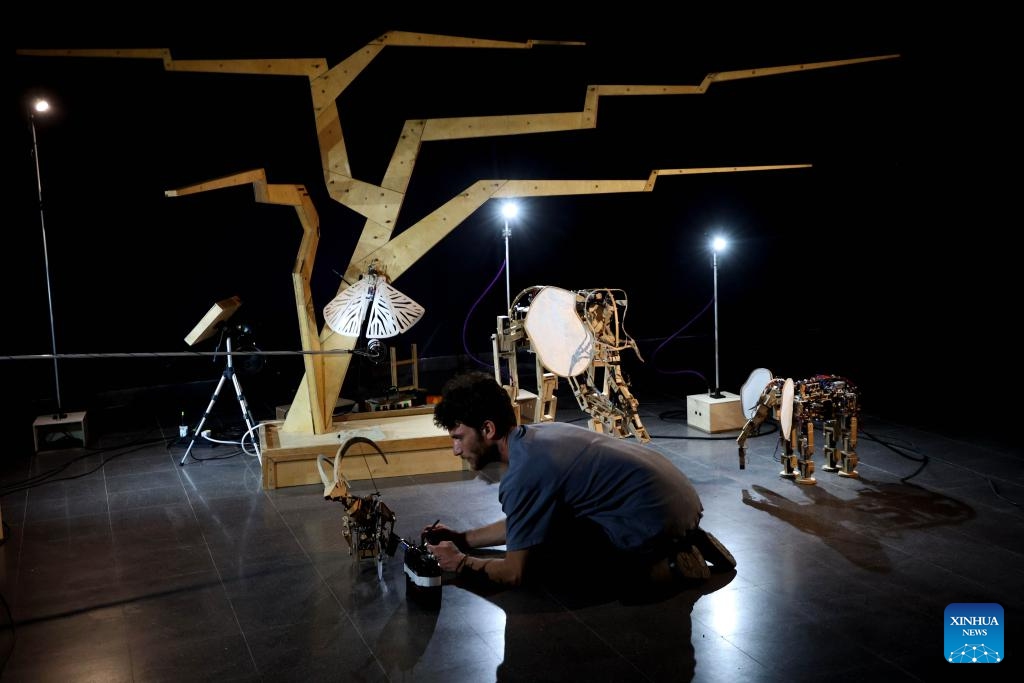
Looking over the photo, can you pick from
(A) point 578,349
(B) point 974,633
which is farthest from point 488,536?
(B) point 974,633

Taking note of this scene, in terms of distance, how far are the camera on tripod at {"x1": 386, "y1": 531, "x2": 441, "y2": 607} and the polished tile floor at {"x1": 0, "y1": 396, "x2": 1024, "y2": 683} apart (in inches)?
2.0

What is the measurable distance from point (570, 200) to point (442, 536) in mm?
6253

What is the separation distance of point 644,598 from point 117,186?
19.6ft

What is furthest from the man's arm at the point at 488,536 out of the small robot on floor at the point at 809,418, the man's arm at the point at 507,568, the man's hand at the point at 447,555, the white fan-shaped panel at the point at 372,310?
the white fan-shaped panel at the point at 372,310

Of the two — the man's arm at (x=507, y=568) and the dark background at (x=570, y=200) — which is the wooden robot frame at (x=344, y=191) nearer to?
Result: the dark background at (x=570, y=200)

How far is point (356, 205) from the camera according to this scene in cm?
581

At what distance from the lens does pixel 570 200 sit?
30.5 ft

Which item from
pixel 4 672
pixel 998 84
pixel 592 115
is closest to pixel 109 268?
pixel 592 115

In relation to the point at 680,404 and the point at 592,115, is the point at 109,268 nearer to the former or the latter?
the point at 592,115

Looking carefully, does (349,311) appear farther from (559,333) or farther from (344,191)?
(559,333)

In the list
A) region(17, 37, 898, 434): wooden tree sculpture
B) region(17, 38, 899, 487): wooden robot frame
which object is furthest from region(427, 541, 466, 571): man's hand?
region(17, 37, 898, 434): wooden tree sculpture

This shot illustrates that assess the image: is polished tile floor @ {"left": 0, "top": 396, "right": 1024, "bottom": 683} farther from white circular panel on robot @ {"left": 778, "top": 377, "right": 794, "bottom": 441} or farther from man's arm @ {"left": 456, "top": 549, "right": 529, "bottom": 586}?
white circular panel on robot @ {"left": 778, "top": 377, "right": 794, "bottom": 441}

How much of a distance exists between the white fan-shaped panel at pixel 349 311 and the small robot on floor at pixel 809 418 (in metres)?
2.59

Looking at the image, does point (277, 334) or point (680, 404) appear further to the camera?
point (277, 334)
